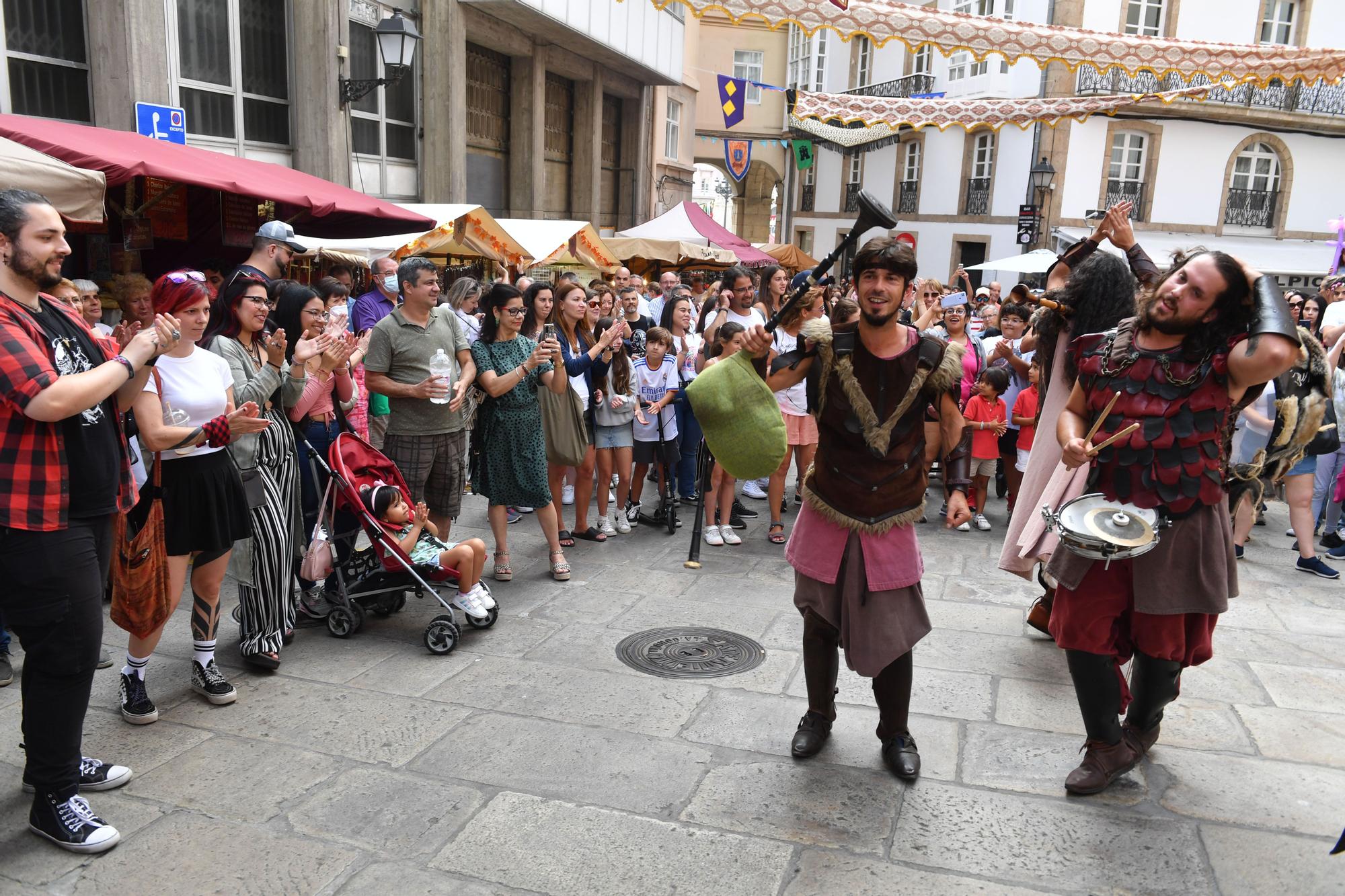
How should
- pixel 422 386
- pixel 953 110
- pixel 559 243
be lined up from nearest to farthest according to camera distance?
pixel 422 386
pixel 953 110
pixel 559 243

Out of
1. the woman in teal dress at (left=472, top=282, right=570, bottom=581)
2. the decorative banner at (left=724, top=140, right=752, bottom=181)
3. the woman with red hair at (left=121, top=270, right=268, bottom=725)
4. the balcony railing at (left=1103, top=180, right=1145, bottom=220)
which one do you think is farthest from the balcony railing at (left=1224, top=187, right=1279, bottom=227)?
the woman with red hair at (left=121, top=270, right=268, bottom=725)

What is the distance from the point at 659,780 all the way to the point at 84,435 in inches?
93.9

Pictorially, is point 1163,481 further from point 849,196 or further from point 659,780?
point 849,196

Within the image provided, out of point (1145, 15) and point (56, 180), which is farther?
point (1145, 15)

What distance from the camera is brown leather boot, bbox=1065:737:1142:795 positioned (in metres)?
3.72

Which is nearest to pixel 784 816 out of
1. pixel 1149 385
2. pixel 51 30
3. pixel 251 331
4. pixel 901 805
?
pixel 901 805

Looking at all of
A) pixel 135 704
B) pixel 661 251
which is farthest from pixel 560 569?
pixel 661 251

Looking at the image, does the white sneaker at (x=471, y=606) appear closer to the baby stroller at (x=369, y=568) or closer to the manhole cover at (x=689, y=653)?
the baby stroller at (x=369, y=568)

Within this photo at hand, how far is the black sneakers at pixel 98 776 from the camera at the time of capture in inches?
142

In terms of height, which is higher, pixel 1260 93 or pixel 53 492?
pixel 1260 93

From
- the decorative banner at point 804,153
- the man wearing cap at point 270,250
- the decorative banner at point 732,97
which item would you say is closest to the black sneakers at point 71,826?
the man wearing cap at point 270,250

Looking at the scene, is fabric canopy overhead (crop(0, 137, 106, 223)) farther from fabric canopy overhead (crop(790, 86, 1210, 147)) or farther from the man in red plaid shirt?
fabric canopy overhead (crop(790, 86, 1210, 147))

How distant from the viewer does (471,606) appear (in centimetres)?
536

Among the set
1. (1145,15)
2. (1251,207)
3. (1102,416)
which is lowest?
(1102,416)
